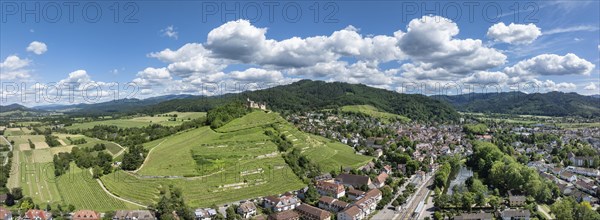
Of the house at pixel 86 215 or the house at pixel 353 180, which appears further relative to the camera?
the house at pixel 353 180

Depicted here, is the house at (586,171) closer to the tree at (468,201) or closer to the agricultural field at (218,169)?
the tree at (468,201)

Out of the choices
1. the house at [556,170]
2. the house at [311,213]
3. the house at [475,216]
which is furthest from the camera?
the house at [556,170]

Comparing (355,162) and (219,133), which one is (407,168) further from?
(219,133)

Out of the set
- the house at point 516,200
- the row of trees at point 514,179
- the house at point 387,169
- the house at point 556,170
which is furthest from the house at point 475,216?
the house at point 556,170

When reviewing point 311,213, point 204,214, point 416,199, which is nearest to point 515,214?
point 416,199

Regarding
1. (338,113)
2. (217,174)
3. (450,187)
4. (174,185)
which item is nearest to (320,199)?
(217,174)

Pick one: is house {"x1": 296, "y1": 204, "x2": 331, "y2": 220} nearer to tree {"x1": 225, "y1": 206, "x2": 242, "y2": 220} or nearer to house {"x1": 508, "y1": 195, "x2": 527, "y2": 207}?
tree {"x1": 225, "y1": 206, "x2": 242, "y2": 220}
